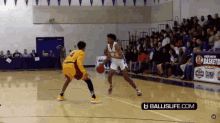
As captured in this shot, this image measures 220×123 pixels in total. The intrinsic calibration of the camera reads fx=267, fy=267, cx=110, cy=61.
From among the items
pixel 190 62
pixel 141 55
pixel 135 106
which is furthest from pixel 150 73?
pixel 135 106

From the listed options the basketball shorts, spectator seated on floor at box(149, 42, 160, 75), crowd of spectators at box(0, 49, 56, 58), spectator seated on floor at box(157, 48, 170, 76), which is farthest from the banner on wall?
crowd of spectators at box(0, 49, 56, 58)

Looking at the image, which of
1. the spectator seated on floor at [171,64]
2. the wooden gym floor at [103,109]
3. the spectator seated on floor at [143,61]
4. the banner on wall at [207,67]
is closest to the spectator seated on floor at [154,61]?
the spectator seated on floor at [143,61]

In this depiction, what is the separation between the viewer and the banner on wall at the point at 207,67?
962cm

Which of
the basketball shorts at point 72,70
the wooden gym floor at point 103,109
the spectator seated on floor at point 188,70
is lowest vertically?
the wooden gym floor at point 103,109

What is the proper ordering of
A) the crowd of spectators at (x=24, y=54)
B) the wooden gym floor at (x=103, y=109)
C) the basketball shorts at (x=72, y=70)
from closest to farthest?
the wooden gym floor at (x=103, y=109)
the basketball shorts at (x=72, y=70)
the crowd of spectators at (x=24, y=54)

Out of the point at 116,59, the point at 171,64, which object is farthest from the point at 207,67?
the point at 116,59

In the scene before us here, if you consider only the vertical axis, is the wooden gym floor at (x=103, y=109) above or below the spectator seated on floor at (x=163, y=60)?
below

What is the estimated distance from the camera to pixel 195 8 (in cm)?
1728

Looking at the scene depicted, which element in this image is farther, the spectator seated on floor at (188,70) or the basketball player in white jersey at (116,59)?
the spectator seated on floor at (188,70)

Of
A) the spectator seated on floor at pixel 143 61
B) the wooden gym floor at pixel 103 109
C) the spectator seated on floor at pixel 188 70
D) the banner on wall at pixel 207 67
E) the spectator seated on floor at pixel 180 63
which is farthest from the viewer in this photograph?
the spectator seated on floor at pixel 143 61

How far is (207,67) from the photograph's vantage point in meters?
9.97

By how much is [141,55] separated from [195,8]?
5893 mm

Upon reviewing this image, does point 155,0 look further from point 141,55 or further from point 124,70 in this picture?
point 124,70

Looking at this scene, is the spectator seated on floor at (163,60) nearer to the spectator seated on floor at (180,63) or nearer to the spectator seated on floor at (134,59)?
the spectator seated on floor at (180,63)
